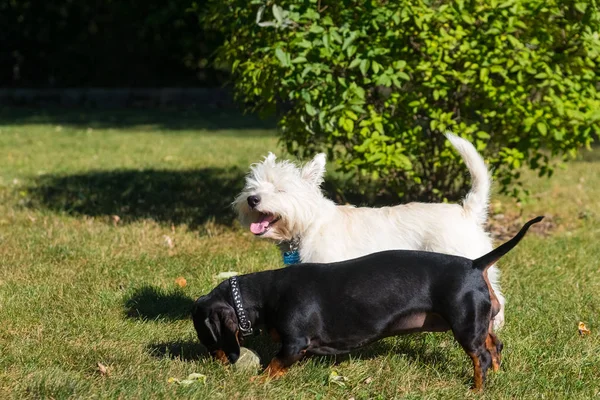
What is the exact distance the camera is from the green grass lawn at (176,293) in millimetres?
3799

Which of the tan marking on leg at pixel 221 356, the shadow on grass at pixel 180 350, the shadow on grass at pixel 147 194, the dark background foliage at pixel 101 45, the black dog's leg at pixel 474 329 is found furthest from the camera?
the dark background foliage at pixel 101 45

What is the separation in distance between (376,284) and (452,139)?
1197 mm

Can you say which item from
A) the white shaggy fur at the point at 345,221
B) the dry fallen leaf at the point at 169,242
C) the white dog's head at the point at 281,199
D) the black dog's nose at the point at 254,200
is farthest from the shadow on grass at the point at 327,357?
the dry fallen leaf at the point at 169,242

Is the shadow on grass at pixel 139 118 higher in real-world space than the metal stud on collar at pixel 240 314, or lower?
lower

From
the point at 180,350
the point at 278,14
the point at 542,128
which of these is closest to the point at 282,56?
the point at 278,14

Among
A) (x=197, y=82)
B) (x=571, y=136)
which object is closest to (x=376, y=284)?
(x=571, y=136)

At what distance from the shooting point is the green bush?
20.2 ft

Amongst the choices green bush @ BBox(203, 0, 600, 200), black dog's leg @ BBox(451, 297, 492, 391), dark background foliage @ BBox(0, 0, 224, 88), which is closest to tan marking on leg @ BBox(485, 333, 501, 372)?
black dog's leg @ BBox(451, 297, 492, 391)

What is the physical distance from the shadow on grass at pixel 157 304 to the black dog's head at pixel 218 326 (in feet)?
2.90

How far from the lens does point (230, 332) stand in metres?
3.80

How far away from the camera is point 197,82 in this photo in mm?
23141

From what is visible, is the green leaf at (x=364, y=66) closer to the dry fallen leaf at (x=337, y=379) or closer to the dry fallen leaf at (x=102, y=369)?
the dry fallen leaf at (x=337, y=379)

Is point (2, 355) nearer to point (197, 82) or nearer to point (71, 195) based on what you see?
point (71, 195)

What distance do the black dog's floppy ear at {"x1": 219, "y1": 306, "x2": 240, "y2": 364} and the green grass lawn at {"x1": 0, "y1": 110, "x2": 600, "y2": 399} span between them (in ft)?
0.30
